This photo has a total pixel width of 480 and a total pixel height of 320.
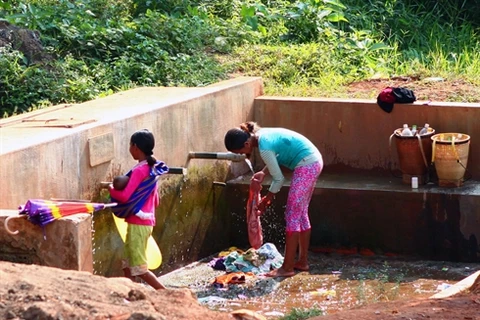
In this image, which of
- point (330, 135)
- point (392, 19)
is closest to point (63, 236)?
point (330, 135)

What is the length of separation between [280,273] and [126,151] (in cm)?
191

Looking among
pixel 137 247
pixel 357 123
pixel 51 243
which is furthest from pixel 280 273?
pixel 51 243

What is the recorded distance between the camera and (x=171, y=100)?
10.4 meters

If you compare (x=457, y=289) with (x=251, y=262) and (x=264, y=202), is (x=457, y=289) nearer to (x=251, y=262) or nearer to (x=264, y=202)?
(x=264, y=202)

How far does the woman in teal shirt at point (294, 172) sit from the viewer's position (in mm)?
9477

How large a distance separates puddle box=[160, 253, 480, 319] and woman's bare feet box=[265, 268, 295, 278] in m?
0.07

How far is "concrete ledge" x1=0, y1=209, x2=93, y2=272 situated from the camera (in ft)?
21.5

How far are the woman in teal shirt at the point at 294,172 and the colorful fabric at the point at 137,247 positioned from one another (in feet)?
5.30

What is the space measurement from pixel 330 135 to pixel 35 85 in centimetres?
339

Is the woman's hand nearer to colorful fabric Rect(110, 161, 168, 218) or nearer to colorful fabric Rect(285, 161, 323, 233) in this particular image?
colorful fabric Rect(285, 161, 323, 233)

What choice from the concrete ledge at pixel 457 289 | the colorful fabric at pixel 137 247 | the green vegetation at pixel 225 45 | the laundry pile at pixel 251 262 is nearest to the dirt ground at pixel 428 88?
the green vegetation at pixel 225 45

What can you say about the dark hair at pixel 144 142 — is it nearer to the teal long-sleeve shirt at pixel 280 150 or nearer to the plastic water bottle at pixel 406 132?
the teal long-sleeve shirt at pixel 280 150

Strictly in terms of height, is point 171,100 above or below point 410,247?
above

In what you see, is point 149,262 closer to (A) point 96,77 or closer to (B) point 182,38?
(A) point 96,77
